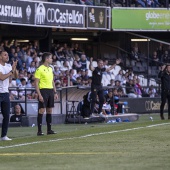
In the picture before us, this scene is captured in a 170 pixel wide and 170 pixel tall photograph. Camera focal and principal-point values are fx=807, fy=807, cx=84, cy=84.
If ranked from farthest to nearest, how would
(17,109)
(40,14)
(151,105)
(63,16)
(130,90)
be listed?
1. (151,105)
2. (130,90)
3. (63,16)
4. (40,14)
5. (17,109)

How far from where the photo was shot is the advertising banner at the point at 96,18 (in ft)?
117

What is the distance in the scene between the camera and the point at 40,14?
32.3 m

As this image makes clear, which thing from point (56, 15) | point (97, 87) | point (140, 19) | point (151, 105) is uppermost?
point (140, 19)

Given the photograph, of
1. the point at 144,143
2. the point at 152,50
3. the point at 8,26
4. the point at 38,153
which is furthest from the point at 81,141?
the point at 152,50

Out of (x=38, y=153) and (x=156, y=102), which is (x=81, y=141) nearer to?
(x=38, y=153)

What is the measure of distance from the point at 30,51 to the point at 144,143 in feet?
57.5

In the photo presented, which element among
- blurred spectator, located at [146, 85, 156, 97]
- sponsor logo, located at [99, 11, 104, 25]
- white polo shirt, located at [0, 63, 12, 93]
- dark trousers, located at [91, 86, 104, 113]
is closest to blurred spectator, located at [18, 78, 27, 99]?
dark trousers, located at [91, 86, 104, 113]

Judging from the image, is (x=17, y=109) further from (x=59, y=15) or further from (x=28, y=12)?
(x=59, y=15)

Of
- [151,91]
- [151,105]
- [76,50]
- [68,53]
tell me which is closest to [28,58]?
[68,53]

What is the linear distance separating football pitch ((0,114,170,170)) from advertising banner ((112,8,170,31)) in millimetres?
19034

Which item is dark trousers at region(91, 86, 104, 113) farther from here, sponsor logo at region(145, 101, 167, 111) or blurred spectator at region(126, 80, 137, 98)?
sponsor logo at region(145, 101, 167, 111)

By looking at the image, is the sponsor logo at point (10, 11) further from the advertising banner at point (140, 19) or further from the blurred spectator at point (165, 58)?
the blurred spectator at point (165, 58)

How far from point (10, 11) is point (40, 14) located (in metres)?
2.22

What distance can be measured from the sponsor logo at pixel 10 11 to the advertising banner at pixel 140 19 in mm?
7117
